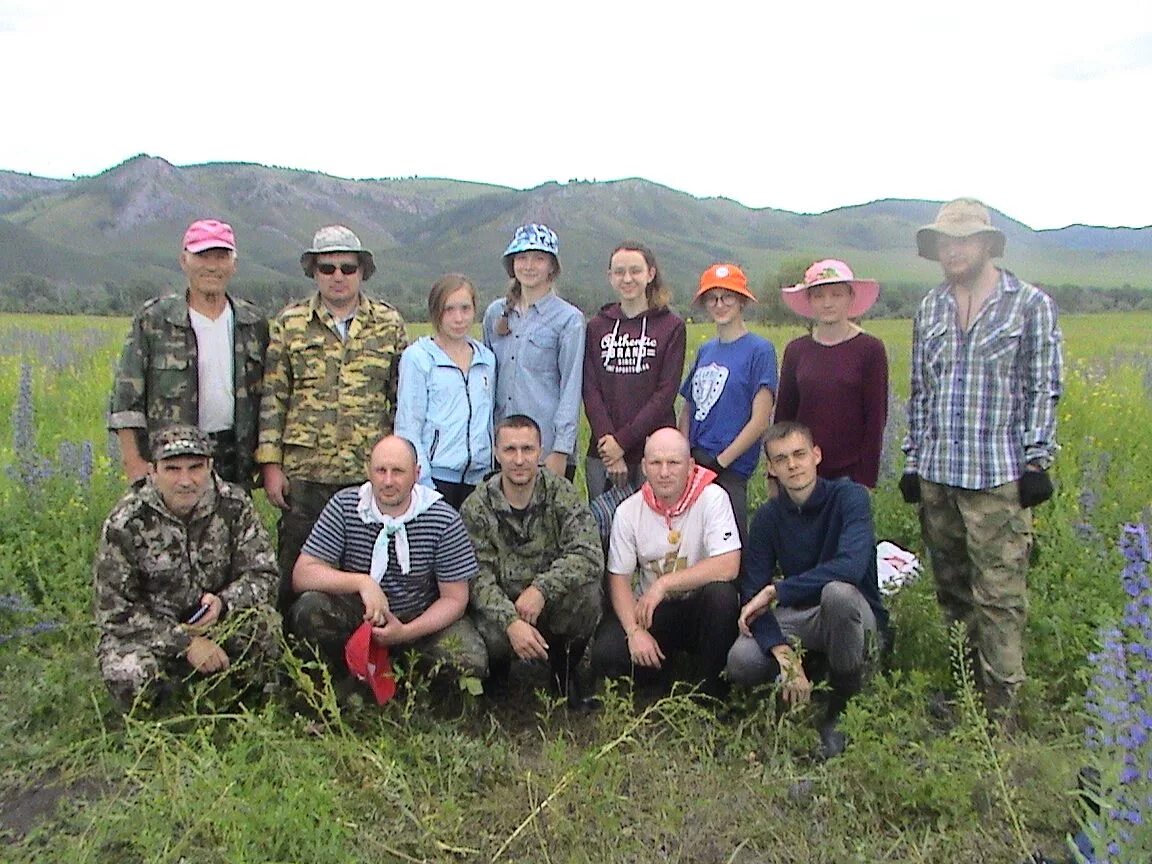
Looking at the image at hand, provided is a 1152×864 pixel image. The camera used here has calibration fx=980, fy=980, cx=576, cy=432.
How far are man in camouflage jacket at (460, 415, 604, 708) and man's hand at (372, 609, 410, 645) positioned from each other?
1.24ft

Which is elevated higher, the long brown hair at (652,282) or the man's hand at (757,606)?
the long brown hair at (652,282)

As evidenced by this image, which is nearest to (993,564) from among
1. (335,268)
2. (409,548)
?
(409,548)

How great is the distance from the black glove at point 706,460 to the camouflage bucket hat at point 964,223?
5.04 feet

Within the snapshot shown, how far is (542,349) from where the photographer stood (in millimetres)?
5086

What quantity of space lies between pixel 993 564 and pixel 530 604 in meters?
2.06

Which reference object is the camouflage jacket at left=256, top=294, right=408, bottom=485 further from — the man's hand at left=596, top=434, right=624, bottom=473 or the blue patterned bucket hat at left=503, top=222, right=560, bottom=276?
the man's hand at left=596, top=434, right=624, bottom=473

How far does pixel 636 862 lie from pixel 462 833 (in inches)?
24.7

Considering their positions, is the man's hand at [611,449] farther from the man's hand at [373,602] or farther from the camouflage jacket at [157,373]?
the camouflage jacket at [157,373]

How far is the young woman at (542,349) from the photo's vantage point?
16.6 feet

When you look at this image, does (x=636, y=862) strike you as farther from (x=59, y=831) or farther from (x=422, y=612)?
(x=59, y=831)

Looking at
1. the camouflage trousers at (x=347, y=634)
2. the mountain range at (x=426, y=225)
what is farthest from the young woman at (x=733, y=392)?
the mountain range at (x=426, y=225)

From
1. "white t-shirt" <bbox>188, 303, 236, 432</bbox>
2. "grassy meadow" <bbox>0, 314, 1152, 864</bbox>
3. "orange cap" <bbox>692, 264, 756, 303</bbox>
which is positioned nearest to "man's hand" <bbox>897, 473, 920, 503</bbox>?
"grassy meadow" <bbox>0, 314, 1152, 864</bbox>

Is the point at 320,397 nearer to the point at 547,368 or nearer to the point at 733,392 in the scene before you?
the point at 547,368

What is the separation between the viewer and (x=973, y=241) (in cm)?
424
